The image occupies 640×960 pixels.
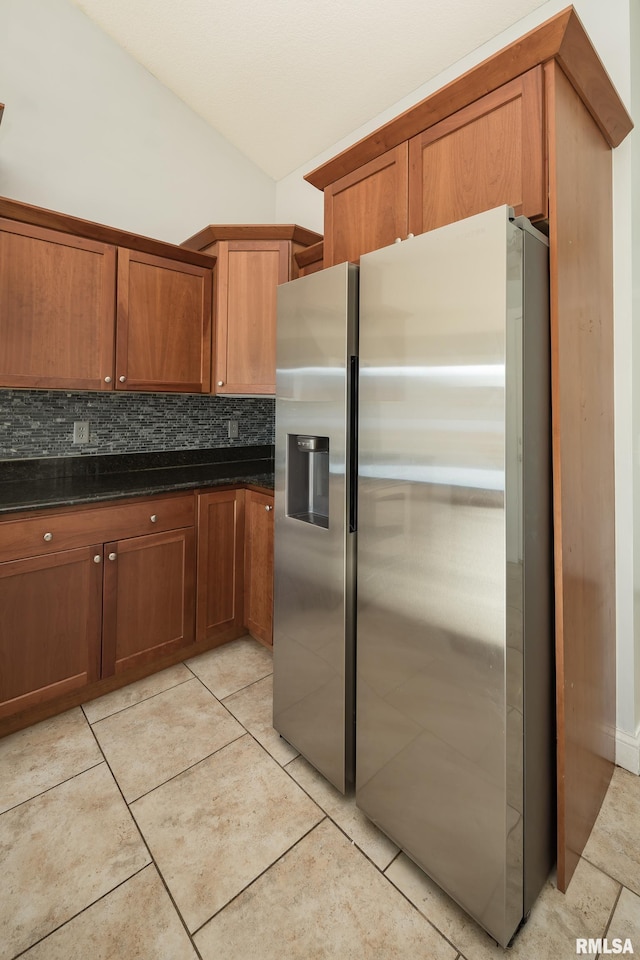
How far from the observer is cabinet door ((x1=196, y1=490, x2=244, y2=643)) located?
2.38 meters

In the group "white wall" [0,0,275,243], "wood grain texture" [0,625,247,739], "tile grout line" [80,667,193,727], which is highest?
"white wall" [0,0,275,243]

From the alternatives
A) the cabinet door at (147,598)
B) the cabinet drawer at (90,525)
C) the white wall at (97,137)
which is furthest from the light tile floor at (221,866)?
the white wall at (97,137)

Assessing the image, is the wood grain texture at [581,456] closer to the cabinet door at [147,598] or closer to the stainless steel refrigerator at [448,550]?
the stainless steel refrigerator at [448,550]

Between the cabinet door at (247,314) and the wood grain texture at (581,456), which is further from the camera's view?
the cabinet door at (247,314)

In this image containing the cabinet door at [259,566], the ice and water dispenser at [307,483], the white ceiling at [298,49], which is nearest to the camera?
the ice and water dispenser at [307,483]

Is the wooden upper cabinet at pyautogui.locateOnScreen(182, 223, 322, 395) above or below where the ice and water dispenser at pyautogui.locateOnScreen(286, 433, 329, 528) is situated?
above

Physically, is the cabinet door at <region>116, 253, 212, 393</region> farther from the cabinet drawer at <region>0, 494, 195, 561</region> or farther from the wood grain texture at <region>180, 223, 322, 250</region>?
the cabinet drawer at <region>0, 494, 195, 561</region>

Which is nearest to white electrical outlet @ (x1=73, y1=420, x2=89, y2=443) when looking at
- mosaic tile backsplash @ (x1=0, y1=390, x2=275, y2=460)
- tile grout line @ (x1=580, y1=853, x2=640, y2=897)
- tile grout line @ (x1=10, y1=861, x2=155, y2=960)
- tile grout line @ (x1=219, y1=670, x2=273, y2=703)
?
mosaic tile backsplash @ (x1=0, y1=390, x2=275, y2=460)

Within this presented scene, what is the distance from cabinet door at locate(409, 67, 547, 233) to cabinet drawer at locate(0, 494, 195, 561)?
162 cm

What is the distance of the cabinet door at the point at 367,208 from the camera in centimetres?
148

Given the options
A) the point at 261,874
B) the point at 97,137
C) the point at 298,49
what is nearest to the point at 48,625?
the point at 261,874

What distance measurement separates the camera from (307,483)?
1.75 m

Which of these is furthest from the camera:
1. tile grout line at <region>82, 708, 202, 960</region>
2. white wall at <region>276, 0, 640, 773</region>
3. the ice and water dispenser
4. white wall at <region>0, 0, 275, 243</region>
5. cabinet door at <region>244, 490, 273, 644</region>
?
cabinet door at <region>244, 490, 273, 644</region>
